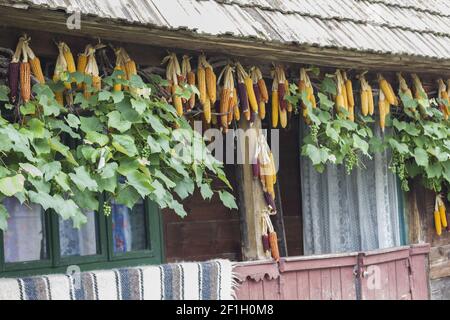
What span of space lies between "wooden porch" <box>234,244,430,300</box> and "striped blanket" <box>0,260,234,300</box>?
0.23 meters

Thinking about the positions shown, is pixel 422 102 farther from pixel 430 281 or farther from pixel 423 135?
pixel 430 281

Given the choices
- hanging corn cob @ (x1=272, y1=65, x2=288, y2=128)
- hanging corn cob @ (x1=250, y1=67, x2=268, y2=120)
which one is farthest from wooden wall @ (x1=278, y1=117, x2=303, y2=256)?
hanging corn cob @ (x1=250, y1=67, x2=268, y2=120)

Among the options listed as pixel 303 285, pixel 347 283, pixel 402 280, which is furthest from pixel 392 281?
pixel 303 285

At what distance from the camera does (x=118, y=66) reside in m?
5.11

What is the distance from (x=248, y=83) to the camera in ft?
18.7

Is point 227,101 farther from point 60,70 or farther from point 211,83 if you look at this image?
point 60,70

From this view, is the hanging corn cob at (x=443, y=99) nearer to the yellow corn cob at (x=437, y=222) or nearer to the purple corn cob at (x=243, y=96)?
the yellow corn cob at (x=437, y=222)

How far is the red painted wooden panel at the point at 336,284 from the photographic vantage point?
622 cm

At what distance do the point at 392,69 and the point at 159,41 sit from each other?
228 centimetres

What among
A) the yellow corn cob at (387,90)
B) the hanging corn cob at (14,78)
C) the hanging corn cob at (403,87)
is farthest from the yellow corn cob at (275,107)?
the hanging corn cob at (14,78)

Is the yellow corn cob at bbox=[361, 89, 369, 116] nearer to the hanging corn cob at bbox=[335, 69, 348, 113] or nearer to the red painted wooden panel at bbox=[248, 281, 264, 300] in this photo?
the hanging corn cob at bbox=[335, 69, 348, 113]

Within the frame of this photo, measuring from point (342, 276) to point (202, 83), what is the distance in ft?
6.49

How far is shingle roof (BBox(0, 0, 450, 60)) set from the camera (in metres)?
4.77
